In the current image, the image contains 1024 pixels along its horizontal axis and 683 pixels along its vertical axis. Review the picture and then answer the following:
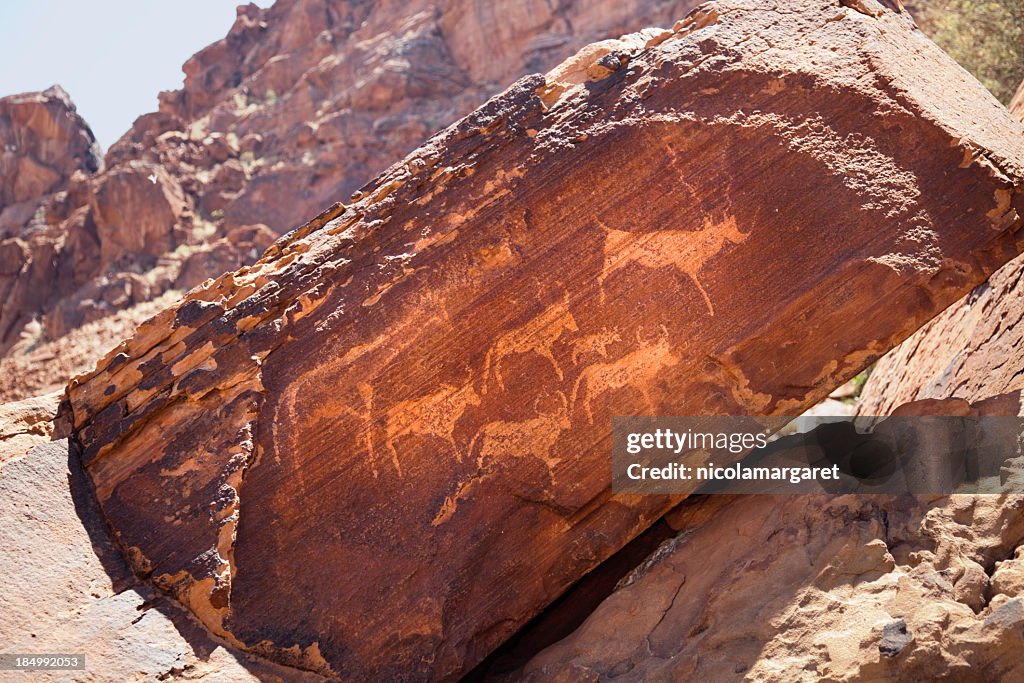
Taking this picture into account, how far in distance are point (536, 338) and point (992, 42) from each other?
327 inches

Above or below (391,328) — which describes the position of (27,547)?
below

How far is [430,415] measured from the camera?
3.92 metres

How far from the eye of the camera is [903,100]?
12.9ft

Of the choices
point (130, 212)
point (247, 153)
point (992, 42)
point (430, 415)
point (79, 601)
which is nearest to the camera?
point (79, 601)

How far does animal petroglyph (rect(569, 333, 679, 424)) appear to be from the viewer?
394 centimetres

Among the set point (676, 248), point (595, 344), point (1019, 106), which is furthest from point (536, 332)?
point (1019, 106)

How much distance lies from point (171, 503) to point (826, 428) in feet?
11.2

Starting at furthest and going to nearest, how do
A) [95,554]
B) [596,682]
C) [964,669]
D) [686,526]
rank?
[686,526] < [95,554] < [596,682] < [964,669]

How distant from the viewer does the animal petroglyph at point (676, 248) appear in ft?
12.9

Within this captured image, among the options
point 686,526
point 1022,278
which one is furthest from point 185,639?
point 1022,278

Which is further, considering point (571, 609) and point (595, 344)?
point (571, 609)

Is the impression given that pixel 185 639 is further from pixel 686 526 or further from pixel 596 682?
pixel 686 526

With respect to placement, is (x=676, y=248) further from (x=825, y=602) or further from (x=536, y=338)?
(x=825, y=602)

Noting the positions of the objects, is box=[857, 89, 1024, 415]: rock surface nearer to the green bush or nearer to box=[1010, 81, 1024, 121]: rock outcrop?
box=[1010, 81, 1024, 121]: rock outcrop
